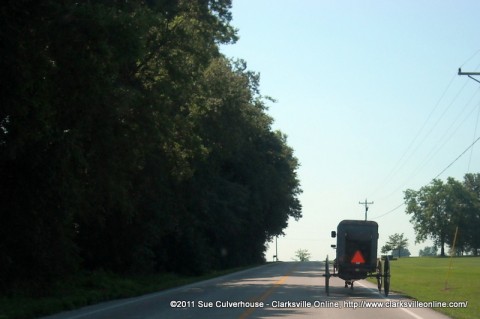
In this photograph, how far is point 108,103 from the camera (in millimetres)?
24547

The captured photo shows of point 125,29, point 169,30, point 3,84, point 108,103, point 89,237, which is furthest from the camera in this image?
point 89,237

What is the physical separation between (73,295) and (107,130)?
5870mm

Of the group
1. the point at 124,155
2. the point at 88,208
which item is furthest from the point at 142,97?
the point at 88,208

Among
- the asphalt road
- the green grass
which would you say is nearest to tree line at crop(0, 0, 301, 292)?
the green grass

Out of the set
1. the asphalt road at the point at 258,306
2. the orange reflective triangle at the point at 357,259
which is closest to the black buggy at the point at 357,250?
the orange reflective triangle at the point at 357,259

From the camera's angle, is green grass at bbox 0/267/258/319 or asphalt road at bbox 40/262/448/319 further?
green grass at bbox 0/267/258/319

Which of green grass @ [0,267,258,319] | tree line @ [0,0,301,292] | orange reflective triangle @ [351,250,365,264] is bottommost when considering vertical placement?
green grass @ [0,267,258,319]

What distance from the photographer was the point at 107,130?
83.0 feet

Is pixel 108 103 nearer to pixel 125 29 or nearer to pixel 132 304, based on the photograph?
pixel 125 29

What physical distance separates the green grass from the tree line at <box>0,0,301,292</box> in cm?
72

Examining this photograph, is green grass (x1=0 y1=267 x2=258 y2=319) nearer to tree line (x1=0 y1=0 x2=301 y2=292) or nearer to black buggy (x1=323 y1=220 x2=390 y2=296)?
tree line (x1=0 y1=0 x2=301 y2=292)

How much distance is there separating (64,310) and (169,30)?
1417 cm

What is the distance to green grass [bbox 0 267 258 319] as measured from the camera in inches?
737

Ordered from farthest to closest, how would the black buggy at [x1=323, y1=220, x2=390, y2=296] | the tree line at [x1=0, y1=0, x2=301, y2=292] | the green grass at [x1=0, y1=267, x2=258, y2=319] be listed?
the black buggy at [x1=323, y1=220, x2=390, y2=296], the tree line at [x1=0, y1=0, x2=301, y2=292], the green grass at [x1=0, y1=267, x2=258, y2=319]
